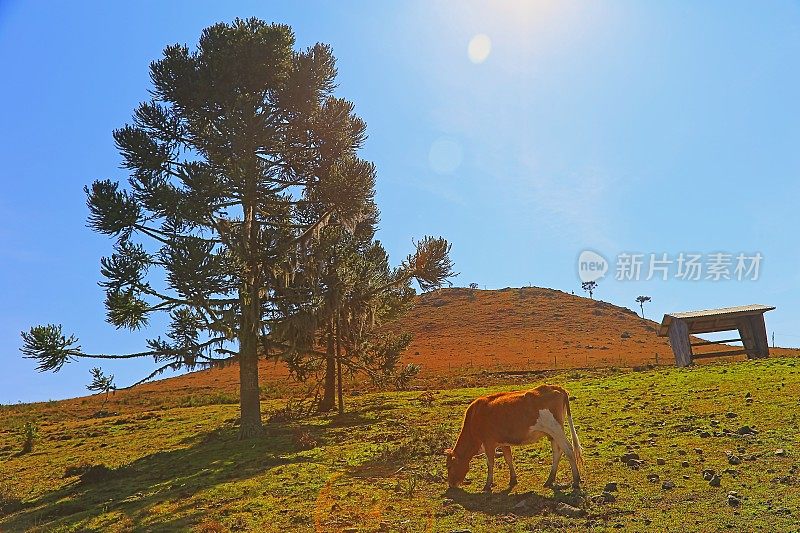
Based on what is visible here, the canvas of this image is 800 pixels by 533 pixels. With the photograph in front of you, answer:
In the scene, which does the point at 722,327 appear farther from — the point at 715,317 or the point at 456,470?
the point at 456,470

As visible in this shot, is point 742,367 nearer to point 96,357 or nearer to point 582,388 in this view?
point 582,388

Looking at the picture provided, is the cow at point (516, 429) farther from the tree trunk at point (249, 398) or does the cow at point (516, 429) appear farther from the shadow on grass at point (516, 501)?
the tree trunk at point (249, 398)

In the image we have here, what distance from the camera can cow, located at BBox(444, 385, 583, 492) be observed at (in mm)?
10484

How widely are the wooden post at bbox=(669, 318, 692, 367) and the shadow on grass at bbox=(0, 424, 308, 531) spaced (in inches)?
851

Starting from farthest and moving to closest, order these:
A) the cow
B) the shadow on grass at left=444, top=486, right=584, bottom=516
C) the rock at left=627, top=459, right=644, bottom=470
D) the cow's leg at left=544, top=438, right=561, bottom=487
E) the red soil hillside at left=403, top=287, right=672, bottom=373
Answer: the red soil hillside at left=403, top=287, right=672, bottom=373, the rock at left=627, top=459, right=644, bottom=470, the cow, the cow's leg at left=544, top=438, right=561, bottom=487, the shadow on grass at left=444, top=486, right=584, bottom=516

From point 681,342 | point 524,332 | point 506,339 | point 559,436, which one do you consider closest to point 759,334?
point 681,342

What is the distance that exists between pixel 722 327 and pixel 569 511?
26.8 meters

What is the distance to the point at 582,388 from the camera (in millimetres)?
24797

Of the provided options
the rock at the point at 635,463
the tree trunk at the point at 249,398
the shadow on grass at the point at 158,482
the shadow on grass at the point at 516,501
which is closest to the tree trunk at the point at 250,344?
the tree trunk at the point at 249,398

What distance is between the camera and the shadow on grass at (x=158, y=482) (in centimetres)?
1205

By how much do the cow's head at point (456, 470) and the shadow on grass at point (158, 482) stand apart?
4.70 meters

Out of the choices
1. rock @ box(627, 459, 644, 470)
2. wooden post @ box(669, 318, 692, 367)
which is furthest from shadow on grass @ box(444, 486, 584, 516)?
wooden post @ box(669, 318, 692, 367)

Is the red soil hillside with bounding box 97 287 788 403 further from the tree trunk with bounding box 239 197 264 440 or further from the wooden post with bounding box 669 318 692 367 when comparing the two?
the tree trunk with bounding box 239 197 264 440

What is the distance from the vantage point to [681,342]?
30953 millimetres
